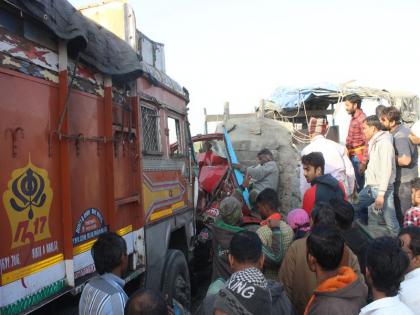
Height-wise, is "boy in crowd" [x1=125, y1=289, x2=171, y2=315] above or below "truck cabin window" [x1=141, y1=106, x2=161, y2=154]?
below

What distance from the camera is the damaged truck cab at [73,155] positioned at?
7.17 feet

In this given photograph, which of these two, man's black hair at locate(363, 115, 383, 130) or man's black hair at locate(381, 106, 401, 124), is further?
man's black hair at locate(363, 115, 383, 130)

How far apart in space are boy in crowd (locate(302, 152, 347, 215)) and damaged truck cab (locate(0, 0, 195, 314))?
4.84 ft

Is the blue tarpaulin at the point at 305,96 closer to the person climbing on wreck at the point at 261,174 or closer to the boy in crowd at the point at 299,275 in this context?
the person climbing on wreck at the point at 261,174

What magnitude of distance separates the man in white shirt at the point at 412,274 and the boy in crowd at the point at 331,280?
24cm

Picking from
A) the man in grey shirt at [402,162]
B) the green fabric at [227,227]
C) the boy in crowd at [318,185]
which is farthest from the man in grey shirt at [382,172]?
the green fabric at [227,227]

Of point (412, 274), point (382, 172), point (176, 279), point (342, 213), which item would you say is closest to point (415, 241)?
point (412, 274)

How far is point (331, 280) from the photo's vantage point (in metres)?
2.07

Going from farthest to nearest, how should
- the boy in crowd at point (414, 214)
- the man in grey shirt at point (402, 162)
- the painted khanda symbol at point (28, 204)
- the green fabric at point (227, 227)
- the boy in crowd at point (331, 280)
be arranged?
the man in grey shirt at point (402, 162), the boy in crowd at point (414, 214), the green fabric at point (227, 227), the painted khanda symbol at point (28, 204), the boy in crowd at point (331, 280)

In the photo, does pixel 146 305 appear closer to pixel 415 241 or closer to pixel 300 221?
pixel 415 241

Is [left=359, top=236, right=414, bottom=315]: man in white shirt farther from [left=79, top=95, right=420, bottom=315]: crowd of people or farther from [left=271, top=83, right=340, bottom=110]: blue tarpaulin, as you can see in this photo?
[left=271, top=83, right=340, bottom=110]: blue tarpaulin

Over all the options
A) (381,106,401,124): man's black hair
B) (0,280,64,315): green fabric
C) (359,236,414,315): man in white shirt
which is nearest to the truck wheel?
(0,280,64,315): green fabric

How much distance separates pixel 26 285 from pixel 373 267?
1776mm

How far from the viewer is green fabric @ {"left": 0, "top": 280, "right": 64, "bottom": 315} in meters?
2.06
